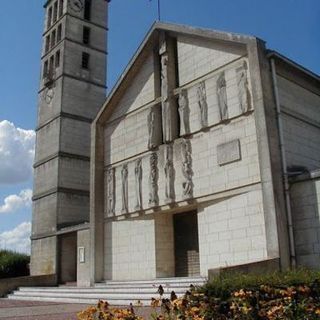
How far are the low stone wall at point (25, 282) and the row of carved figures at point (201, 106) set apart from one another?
9052 millimetres

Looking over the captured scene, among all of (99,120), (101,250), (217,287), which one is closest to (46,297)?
(101,250)

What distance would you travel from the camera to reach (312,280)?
7.23 metres

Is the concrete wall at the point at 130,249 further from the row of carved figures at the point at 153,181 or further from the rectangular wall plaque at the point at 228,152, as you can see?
the rectangular wall plaque at the point at 228,152

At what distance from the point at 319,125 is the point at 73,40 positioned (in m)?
18.1

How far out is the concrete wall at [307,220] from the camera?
13578mm

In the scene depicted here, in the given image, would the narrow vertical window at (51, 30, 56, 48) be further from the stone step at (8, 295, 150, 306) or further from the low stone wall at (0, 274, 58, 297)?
the stone step at (8, 295, 150, 306)

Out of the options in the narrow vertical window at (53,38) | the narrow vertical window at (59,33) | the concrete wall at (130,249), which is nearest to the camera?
the concrete wall at (130,249)

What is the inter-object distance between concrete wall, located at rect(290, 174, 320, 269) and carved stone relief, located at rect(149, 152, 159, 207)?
5.82 meters

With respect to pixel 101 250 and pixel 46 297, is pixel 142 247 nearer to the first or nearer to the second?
pixel 101 250

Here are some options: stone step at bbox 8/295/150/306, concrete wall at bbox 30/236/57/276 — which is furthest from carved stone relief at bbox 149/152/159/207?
concrete wall at bbox 30/236/57/276

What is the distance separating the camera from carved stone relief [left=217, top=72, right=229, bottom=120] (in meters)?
16.4

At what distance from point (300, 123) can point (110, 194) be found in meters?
8.97

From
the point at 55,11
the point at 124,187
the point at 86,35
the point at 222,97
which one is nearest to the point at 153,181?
the point at 124,187

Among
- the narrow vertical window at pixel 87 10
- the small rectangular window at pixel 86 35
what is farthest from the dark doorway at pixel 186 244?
the narrow vertical window at pixel 87 10
